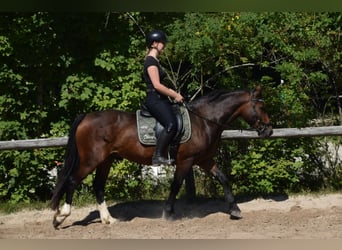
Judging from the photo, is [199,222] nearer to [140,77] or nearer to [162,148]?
[162,148]

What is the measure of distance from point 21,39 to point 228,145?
3.88m

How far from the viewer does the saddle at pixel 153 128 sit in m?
6.61

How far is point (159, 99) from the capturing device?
6531 millimetres

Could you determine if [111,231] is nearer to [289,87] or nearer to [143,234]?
[143,234]

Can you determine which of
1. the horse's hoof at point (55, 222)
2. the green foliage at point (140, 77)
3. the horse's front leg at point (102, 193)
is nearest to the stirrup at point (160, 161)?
the horse's front leg at point (102, 193)

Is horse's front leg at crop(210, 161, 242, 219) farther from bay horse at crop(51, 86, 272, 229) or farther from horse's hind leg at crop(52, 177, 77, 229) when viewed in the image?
horse's hind leg at crop(52, 177, 77, 229)

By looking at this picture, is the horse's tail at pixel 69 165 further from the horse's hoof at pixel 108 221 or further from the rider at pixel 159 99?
the rider at pixel 159 99

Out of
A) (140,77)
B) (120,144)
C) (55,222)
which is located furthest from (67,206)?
(140,77)

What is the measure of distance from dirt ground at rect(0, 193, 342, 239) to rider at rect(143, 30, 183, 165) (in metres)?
0.93

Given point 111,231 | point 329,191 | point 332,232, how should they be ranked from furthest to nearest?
point 329,191 < point 111,231 < point 332,232

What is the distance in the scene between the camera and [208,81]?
8.91 m

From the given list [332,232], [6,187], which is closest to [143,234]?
[332,232]

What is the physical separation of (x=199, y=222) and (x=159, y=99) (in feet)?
5.71

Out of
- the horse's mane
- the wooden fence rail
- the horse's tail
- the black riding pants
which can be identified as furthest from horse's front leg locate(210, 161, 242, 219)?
the horse's tail
